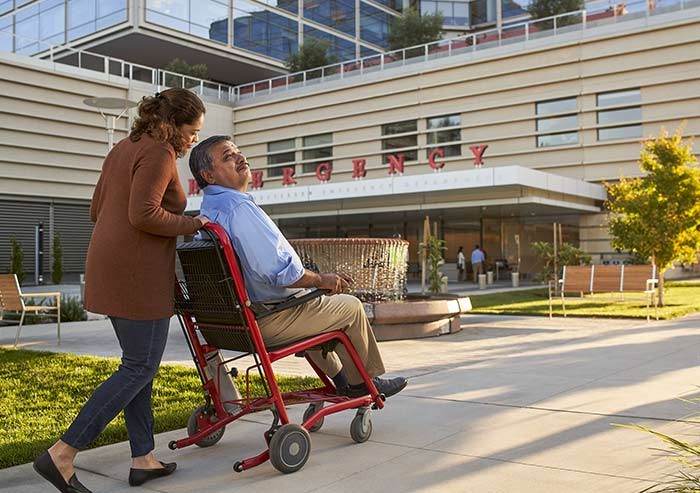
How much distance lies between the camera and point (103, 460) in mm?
4129

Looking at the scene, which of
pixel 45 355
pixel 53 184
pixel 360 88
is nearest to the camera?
pixel 45 355

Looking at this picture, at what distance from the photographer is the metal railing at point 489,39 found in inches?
1288

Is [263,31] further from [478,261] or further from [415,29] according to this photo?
[478,261]

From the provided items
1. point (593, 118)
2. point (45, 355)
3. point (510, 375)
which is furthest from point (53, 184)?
point (510, 375)

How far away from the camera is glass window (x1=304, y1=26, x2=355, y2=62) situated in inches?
1976

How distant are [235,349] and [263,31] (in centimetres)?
4649

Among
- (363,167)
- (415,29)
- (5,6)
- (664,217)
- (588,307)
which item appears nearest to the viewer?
(588,307)

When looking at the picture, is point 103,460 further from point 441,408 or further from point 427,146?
point 427,146

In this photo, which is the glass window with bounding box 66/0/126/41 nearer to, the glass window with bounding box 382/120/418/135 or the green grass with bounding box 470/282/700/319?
the glass window with bounding box 382/120/418/135

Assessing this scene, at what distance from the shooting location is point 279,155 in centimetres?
4397

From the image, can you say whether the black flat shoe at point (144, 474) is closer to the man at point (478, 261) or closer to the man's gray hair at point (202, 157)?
the man's gray hair at point (202, 157)

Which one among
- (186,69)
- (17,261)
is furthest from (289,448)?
(186,69)

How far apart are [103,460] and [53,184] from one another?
3443 cm

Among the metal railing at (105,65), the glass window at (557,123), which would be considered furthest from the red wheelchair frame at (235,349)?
the metal railing at (105,65)
